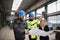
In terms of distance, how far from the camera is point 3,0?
12.9m

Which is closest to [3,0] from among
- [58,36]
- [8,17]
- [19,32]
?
[19,32]

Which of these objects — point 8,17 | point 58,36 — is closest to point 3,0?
point 58,36

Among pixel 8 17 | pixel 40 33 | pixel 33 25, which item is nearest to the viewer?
pixel 40 33

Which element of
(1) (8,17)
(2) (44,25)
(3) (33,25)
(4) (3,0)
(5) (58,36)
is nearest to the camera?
(5) (58,36)

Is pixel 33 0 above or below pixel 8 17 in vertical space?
above

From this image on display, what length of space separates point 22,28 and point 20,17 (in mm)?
249

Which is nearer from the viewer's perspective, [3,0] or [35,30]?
[35,30]

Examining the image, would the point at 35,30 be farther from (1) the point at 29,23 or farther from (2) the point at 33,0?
(2) the point at 33,0

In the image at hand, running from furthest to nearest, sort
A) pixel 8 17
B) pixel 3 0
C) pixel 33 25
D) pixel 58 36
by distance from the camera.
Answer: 1. pixel 8 17
2. pixel 3 0
3. pixel 33 25
4. pixel 58 36

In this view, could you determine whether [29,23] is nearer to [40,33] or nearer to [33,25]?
[33,25]

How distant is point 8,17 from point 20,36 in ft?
78.1

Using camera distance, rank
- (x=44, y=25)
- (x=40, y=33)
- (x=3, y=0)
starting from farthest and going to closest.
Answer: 1. (x=3, y=0)
2. (x=44, y=25)
3. (x=40, y=33)

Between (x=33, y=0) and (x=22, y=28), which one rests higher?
(x=33, y=0)

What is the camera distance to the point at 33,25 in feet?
14.5
